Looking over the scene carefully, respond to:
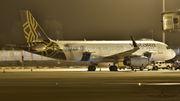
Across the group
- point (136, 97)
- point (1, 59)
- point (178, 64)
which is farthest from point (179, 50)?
point (136, 97)

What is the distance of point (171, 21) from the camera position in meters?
34.6

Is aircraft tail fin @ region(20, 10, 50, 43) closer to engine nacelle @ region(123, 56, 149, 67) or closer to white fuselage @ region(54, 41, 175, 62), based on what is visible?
white fuselage @ region(54, 41, 175, 62)

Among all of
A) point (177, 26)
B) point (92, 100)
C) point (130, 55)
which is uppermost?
point (177, 26)

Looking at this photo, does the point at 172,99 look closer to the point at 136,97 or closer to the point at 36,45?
the point at 136,97

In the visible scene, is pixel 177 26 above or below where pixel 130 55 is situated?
above

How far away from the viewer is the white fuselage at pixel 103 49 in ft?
126

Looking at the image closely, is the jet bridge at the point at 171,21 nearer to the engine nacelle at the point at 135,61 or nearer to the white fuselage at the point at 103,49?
the engine nacelle at the point at 135,61

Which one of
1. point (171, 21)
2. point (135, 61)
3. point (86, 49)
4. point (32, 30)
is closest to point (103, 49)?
point (86, 49)

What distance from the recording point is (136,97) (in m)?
12.6

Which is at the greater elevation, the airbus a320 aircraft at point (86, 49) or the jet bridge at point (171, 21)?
the jet bridge at point (171, 21)

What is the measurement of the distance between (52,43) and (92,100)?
2686cm

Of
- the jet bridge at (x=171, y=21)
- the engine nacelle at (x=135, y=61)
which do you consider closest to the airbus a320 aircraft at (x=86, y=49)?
the engine nacelle at (x=135, y=61)

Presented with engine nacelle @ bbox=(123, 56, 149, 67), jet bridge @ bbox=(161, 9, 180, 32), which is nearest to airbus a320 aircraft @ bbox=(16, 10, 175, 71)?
engine nacelle @ bbox=(123, 56, 149, 67)

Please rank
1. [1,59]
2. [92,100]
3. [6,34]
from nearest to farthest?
[92,100] → [1,59] → [6,34]
